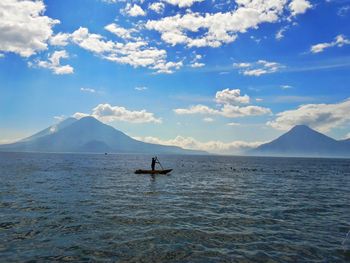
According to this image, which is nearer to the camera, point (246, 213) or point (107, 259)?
point (107, 259)

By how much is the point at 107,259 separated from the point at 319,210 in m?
21.6

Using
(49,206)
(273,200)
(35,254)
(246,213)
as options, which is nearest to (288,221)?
(246,213)

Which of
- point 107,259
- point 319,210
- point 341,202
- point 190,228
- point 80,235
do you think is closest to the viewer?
point 107,259

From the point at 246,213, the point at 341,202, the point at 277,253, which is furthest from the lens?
the point at 341,202

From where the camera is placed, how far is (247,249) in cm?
1809

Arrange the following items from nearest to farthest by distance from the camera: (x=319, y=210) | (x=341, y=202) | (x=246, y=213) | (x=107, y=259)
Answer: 1. (x=107, y=259)
2. (x=246, y=213)
3. (x=319, y=210)
4. (x=341, y=202)

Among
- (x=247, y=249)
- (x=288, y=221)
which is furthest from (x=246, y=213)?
A: (x=247, y=249)

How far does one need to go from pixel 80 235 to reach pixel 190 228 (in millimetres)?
6826

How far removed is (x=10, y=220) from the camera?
23766 mm

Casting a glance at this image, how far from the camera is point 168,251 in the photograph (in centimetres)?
1758

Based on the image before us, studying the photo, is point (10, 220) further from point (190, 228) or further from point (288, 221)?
point (288, 221)

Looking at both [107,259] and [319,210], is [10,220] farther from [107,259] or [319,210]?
[319,210]

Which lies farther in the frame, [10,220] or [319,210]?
[319,210]

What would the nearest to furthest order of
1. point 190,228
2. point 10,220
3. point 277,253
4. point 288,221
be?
point 277,253 < point 190,228 < point 10,220 < point 288,221
